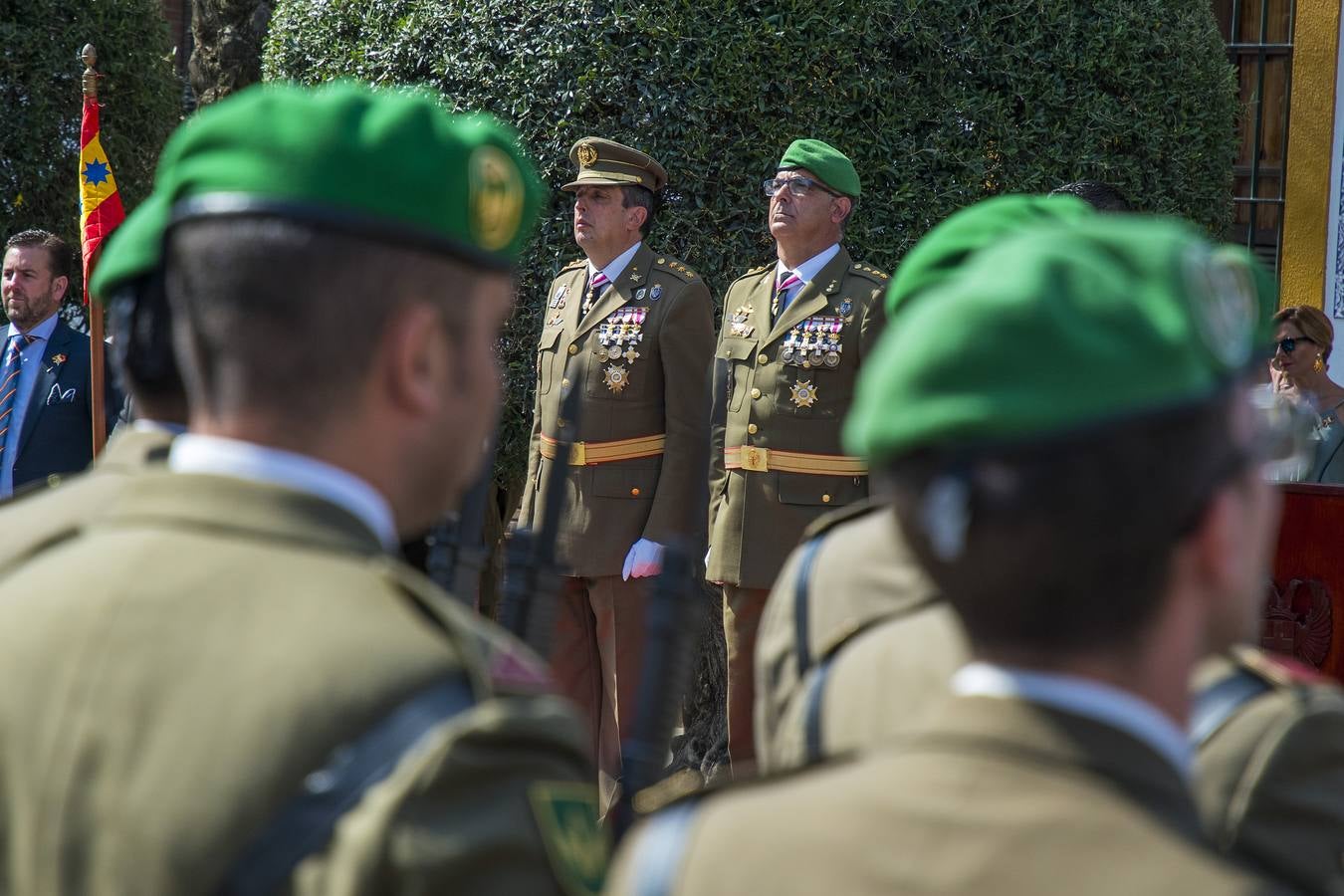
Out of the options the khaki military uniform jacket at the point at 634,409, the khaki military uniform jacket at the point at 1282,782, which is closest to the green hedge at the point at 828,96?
the khaki military uniform jacket at the point at 634,409

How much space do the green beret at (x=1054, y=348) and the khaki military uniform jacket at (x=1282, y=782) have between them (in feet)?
1.63

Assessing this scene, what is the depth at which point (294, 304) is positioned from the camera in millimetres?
1383

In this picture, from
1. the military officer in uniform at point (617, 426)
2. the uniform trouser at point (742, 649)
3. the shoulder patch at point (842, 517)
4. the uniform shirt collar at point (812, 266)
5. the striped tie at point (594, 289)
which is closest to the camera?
the shoulder patch at point (842, 517)

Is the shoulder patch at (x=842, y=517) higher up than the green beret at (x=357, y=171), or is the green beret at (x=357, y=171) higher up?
the green beret at (x=357, y=171)

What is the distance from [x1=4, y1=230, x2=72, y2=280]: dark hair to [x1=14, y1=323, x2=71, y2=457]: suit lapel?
33cm

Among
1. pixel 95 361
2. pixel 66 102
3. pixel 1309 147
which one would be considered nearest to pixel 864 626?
pixel 95 361

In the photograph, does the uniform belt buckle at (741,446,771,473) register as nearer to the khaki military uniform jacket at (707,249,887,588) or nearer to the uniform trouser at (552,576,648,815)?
the khaki military uniform jacket at (707,249,887,588)

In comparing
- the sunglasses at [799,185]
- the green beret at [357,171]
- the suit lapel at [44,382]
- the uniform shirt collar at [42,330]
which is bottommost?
the suit lapel at [44,382]

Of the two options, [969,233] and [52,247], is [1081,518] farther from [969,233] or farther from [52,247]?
[52,247]

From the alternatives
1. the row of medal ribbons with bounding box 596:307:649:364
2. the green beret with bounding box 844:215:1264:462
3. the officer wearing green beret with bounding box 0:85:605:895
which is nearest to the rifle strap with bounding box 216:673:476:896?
the officer wearing green beret with bounding box 0:85:605:895

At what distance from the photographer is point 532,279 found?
6336 millimetres

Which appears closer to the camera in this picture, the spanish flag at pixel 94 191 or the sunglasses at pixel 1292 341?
the sunglasses at pixel 1292 341

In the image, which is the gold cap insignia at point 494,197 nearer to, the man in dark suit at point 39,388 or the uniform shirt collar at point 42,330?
the man in dark suit at point 39,388

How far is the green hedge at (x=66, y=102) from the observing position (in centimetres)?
880
